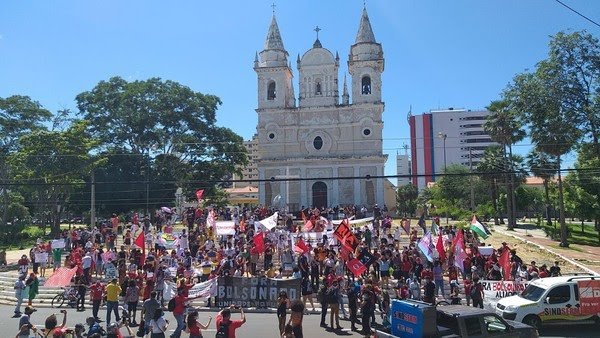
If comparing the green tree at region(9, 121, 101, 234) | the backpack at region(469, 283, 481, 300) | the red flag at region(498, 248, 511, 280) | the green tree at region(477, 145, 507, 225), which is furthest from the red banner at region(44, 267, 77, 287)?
the green tree at region(477, 145, 507, 225)

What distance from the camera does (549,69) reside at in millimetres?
29859

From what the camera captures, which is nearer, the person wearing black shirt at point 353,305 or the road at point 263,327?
the road at point 263,327

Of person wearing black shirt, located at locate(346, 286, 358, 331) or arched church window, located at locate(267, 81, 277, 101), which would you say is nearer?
person wearing black shirt, located at locate(346, 286, 358, 331)

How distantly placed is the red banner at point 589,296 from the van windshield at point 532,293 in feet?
3.25

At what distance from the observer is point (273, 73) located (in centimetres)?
5403

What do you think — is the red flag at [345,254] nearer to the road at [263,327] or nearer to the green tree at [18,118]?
the road at [263,327]

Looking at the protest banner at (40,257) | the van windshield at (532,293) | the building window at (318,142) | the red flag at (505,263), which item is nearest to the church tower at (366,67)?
the building window at (318,142)

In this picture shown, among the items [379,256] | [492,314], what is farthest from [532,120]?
[492,314]

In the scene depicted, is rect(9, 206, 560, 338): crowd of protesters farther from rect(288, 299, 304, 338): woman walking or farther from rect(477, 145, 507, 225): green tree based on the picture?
rect(477, 145, 507, 225): green tree

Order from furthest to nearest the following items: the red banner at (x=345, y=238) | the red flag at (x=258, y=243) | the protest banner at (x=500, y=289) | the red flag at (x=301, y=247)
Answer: the red flag at (x=258, y=243)
the red flag at (x=301, y=247)
the red banner at (x=345, y=238)
the protest banner at (x=500, y=289)

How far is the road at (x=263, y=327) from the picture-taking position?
13492 millimetres

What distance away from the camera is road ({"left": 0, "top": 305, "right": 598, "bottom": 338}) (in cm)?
1349

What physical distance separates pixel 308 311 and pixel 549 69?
21635 mm

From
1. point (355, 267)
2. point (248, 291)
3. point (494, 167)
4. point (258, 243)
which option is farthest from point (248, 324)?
point (494, 167)
